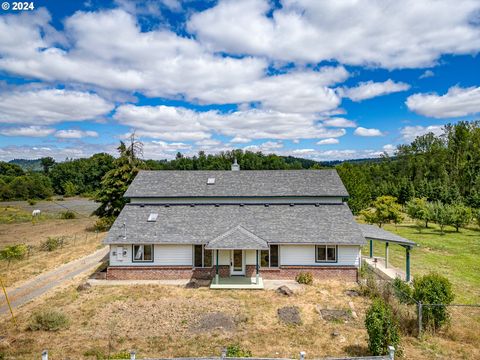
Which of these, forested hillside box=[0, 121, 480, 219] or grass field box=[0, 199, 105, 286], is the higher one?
forested hillside box=[0, 121, 480, 219]

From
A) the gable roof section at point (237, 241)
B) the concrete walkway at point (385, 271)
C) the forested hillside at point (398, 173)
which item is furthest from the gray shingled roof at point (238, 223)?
the forested hillside at point (398, 173)

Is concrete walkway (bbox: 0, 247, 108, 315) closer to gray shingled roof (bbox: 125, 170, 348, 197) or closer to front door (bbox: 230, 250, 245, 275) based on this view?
gray shingled roof (bbox: 125, 170, 348, 197)

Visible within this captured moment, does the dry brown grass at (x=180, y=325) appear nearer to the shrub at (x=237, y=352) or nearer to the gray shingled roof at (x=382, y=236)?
the shrub at (x=237, y=352)

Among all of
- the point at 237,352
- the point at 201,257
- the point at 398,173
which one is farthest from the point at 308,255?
the point at 398,173

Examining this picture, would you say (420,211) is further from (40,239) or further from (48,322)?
(40,239)

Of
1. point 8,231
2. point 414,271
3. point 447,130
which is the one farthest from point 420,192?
point 8,231

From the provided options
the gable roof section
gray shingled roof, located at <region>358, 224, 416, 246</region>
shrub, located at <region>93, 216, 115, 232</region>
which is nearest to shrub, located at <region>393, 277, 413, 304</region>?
gray shingled roof, located at <region>358, 224, 416, 246</region>
